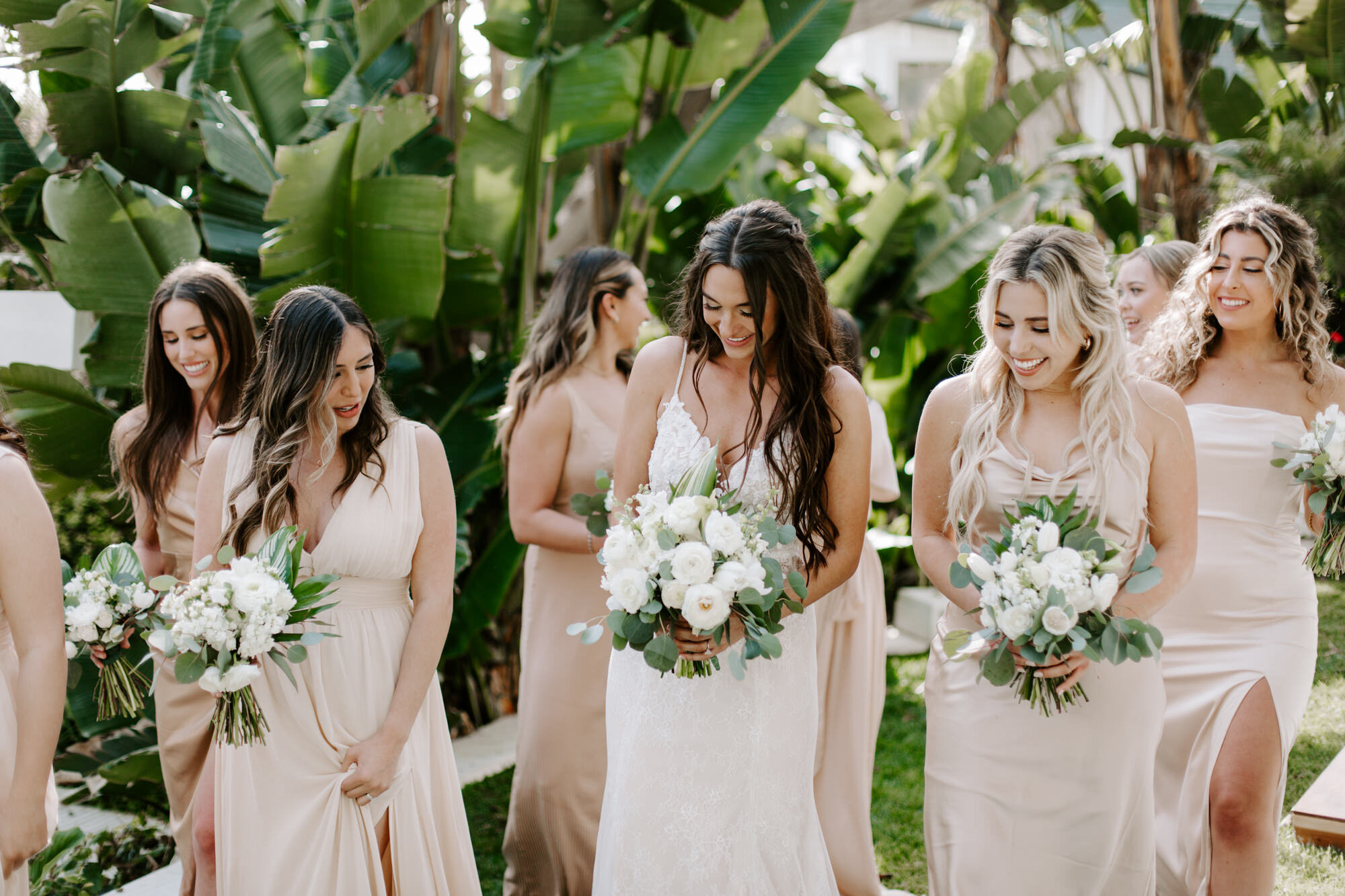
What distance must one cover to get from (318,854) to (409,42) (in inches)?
194

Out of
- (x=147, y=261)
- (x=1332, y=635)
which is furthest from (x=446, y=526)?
(x=1332, y=635)

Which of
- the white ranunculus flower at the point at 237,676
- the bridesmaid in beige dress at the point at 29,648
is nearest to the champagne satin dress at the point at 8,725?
the bridesmaid in beige dress at the point at 29,648

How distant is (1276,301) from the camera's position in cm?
397

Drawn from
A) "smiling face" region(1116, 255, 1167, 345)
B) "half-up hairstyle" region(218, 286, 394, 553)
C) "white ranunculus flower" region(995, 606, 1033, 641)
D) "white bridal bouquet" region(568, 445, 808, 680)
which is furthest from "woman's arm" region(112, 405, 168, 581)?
"smiling face" region(1116, 255, 1167, 345)

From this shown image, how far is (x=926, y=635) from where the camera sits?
8.45 meters

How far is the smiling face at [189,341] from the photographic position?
3.93m

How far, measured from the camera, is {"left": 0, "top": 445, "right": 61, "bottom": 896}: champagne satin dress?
2.49 m

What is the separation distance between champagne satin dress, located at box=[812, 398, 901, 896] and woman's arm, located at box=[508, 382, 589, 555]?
993 mm

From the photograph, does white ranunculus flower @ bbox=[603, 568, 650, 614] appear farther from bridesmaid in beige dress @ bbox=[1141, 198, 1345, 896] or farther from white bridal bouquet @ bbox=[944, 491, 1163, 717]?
bridesmaid in beige dress @ bbox=[1141, 198, 1345, 896]

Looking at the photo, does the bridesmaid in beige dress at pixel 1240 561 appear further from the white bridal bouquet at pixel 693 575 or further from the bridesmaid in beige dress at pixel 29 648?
the bridesmaid in beige dress at pixel 29 648

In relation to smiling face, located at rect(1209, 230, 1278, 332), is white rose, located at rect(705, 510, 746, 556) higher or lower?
lower

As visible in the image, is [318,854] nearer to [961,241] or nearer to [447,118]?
[447,118]

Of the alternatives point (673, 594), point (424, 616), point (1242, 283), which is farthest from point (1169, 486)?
point (424, 616)

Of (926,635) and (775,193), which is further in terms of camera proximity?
(775,193)
